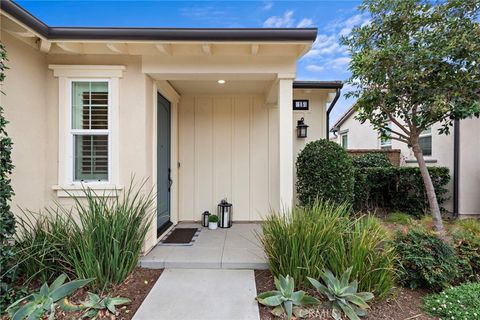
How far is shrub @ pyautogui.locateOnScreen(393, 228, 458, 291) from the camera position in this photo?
8.51 feet

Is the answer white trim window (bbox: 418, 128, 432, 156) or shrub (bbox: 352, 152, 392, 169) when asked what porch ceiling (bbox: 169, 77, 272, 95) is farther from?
white trim window (bbox: 418, 128, 432, 156)

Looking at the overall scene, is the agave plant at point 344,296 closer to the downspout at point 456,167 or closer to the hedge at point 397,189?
the hedge at point 397,189

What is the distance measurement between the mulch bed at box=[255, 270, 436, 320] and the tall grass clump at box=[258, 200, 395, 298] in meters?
0.14

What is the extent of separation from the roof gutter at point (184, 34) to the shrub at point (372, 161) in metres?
4.85

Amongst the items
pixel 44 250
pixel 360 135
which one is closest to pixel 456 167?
pixel 360 135

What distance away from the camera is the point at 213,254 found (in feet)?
11.1

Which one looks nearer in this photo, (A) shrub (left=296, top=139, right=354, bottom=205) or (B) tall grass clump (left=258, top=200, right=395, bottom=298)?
(B) tall grass clump (left=258, top=200, right=395, bottom=298)

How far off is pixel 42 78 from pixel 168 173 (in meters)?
2.38

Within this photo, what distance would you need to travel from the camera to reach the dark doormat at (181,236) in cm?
388

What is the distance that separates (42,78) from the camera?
10.8 ft

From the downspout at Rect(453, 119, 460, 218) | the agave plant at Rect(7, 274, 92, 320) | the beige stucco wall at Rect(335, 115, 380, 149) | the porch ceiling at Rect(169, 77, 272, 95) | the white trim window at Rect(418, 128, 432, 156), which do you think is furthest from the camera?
the beige stucco wall at Rect(335, 115, 380, 149)

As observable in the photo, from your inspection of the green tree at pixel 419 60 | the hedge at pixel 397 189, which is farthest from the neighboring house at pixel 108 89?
the hedge at pixel 397 189

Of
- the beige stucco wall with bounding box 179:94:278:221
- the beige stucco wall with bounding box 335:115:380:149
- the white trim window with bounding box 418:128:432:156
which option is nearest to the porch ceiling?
the beige stucco wall with bounding box 179:94:278:221

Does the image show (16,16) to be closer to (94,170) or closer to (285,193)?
(94,170)
